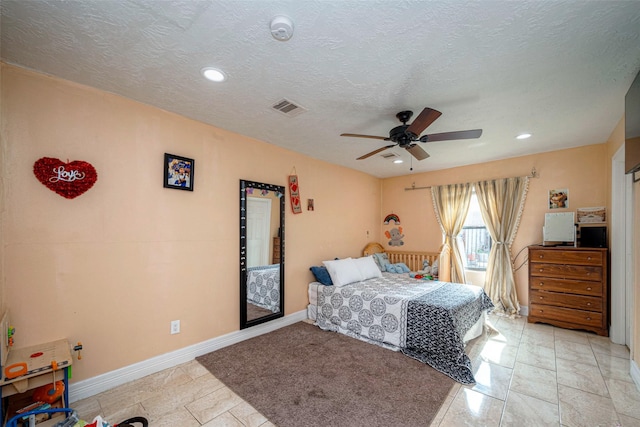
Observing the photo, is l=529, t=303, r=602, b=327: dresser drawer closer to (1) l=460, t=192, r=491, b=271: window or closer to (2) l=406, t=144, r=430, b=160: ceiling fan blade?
(1) l=460, t=192, r=491, b=271: window

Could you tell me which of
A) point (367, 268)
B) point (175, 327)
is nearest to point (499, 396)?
point (367, 268)

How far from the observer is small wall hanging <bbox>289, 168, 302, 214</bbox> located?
12.1ft

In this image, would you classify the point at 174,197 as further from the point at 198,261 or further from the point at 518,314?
the point at 518,314

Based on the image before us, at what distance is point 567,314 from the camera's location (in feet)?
10.8

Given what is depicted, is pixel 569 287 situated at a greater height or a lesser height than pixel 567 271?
lesser

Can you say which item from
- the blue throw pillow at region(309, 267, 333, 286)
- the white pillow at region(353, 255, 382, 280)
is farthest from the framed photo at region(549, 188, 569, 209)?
the blue throw pillow at region(309, 267, 333, 286)

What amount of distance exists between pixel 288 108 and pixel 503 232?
379 cm

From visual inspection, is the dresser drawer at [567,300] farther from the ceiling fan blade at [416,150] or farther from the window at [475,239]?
the ceiling fan blade at [416,150]

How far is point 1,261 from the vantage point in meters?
1.75

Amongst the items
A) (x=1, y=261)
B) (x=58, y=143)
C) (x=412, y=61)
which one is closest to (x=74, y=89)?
(x=58, y=143)

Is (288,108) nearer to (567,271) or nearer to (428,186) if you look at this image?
(428,186)

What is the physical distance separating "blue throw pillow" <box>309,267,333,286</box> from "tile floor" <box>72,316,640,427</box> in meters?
1.77

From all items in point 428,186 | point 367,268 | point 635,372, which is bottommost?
point 635,372

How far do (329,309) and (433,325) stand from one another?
1.36 meters
